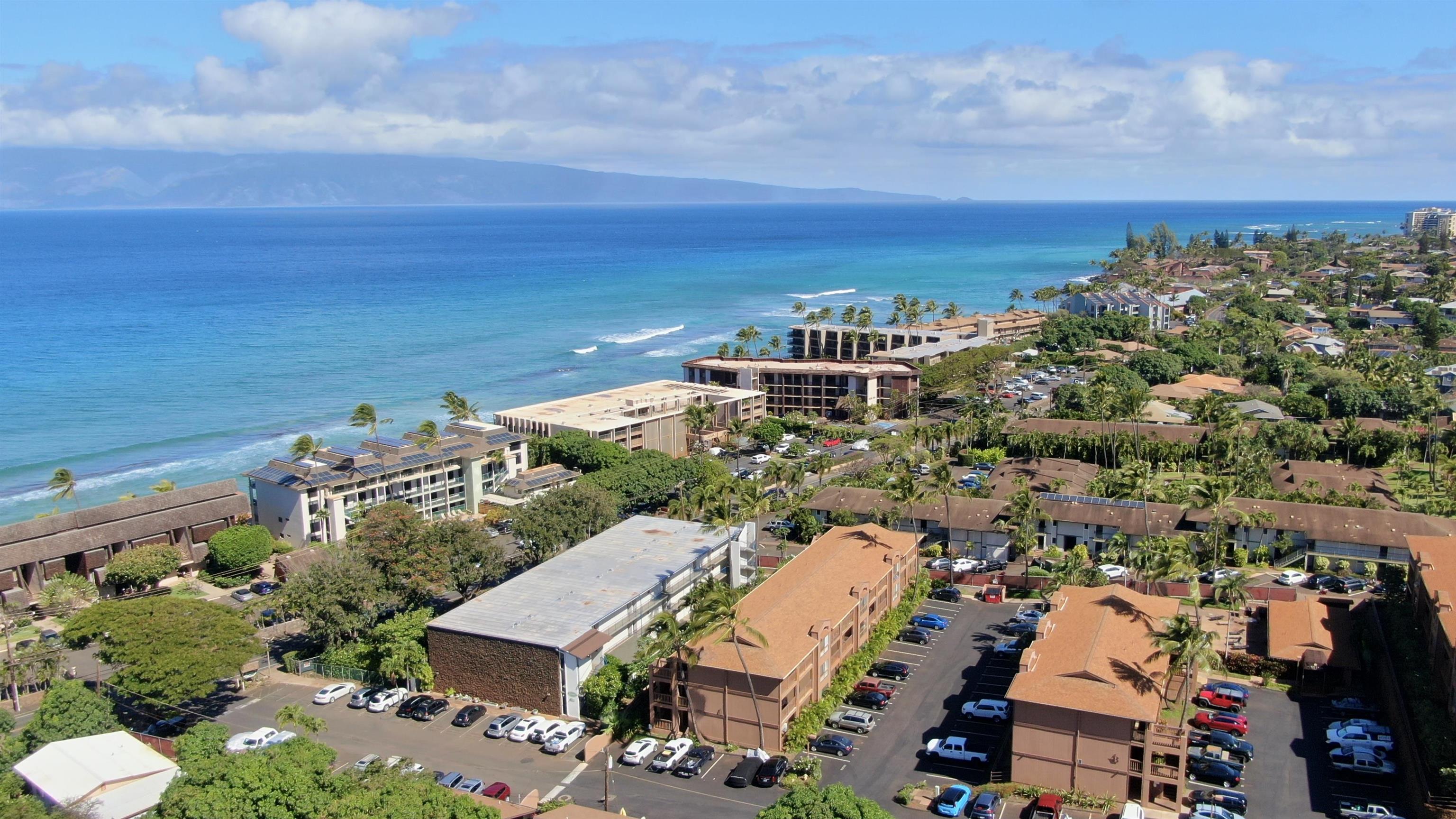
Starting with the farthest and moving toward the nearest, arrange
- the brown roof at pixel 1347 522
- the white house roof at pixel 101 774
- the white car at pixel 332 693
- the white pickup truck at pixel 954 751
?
the brown roof at pixel 1347 522, the white car at pixel 332 693, the white pickup truck at pixel 954 751, the white house roof at pixel 101 774

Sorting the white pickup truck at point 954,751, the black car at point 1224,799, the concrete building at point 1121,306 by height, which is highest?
the concrete building at point 1121,306

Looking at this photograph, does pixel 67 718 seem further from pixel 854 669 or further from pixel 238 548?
pixel 854 669

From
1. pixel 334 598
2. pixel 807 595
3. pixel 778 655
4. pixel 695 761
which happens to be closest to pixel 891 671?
pixel 807 595

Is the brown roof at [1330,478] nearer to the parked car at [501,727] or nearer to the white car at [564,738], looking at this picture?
the white car at [564,738]

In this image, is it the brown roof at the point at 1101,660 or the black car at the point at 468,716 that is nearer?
the brown roof at the point at 1101,660

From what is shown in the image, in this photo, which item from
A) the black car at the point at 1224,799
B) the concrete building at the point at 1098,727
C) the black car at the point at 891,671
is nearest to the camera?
the black car at the point at 1224,799

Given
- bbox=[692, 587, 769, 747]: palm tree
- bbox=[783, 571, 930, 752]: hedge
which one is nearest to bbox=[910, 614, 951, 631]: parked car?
bbox=[783, 571, 930, 752]: hedge

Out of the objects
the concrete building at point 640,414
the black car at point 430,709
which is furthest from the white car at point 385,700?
the concrete building at point 640,414
